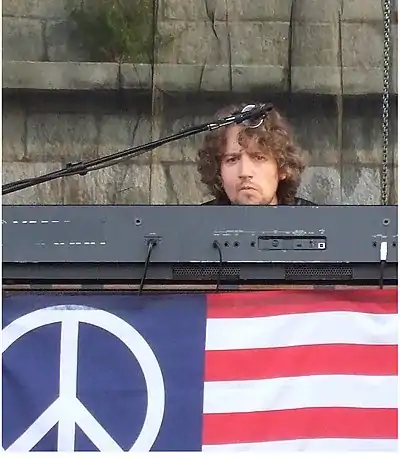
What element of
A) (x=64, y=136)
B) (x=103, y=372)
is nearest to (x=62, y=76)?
(x=64, y=136)

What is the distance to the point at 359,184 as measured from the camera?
346cm

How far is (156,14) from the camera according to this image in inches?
136

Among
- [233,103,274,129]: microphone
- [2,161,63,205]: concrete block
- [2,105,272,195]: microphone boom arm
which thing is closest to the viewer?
[2,105,272,195]: microphone boom arm

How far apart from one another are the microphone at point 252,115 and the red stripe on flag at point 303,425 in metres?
0.69

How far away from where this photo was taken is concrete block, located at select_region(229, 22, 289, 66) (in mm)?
3445

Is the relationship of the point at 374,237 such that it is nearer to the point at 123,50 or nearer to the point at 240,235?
the point at 240,235

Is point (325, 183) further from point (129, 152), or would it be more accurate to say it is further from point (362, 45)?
point (129, 152)

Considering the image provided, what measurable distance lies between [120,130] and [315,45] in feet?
2.68

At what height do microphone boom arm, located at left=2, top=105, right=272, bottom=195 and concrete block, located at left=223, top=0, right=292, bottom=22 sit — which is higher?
concrete block, located at left=223, top=0, right=292, bottom=22

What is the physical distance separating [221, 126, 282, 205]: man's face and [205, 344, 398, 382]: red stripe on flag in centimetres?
46

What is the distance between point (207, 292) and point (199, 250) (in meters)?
0.11

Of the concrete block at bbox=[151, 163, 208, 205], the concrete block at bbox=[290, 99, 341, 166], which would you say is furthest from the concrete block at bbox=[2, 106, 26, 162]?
the concrete block at bbox=[290, 99, 341, 166]

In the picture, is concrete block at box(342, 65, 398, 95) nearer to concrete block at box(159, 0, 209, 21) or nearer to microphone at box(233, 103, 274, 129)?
concrete block at box(159, 0, 209, 21)

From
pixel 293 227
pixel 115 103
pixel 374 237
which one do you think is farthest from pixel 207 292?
pixel 115 103
